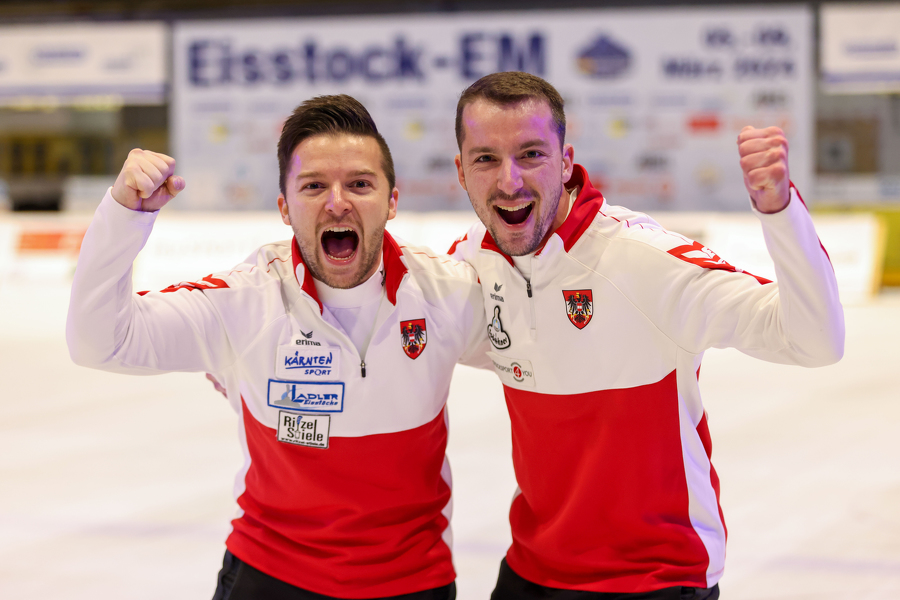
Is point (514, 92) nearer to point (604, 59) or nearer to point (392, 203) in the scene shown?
point (392, 203)

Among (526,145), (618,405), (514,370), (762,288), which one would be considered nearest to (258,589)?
(514,370)

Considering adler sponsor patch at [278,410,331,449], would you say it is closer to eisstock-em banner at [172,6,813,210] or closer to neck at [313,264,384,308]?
neck at [313,264,384,308]

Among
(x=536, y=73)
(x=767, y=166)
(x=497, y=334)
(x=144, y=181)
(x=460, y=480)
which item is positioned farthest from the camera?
(x=536, y=73)

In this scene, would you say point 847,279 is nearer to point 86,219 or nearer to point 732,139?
point 732,139

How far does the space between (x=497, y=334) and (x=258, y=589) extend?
900 mm

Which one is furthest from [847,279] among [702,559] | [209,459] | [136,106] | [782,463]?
[136,106]

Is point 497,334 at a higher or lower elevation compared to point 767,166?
lower

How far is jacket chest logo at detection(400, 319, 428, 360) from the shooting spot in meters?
2.22

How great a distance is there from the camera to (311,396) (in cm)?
216

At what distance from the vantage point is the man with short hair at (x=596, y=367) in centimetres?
210

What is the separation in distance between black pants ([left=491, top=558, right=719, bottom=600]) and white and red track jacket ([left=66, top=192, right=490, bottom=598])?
19 centimetres

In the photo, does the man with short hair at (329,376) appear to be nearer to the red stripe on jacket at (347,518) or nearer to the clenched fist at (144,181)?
the red stripe on jacket at (347,518)

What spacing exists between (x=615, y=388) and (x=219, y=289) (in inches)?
41.3

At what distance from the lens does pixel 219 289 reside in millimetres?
2219
